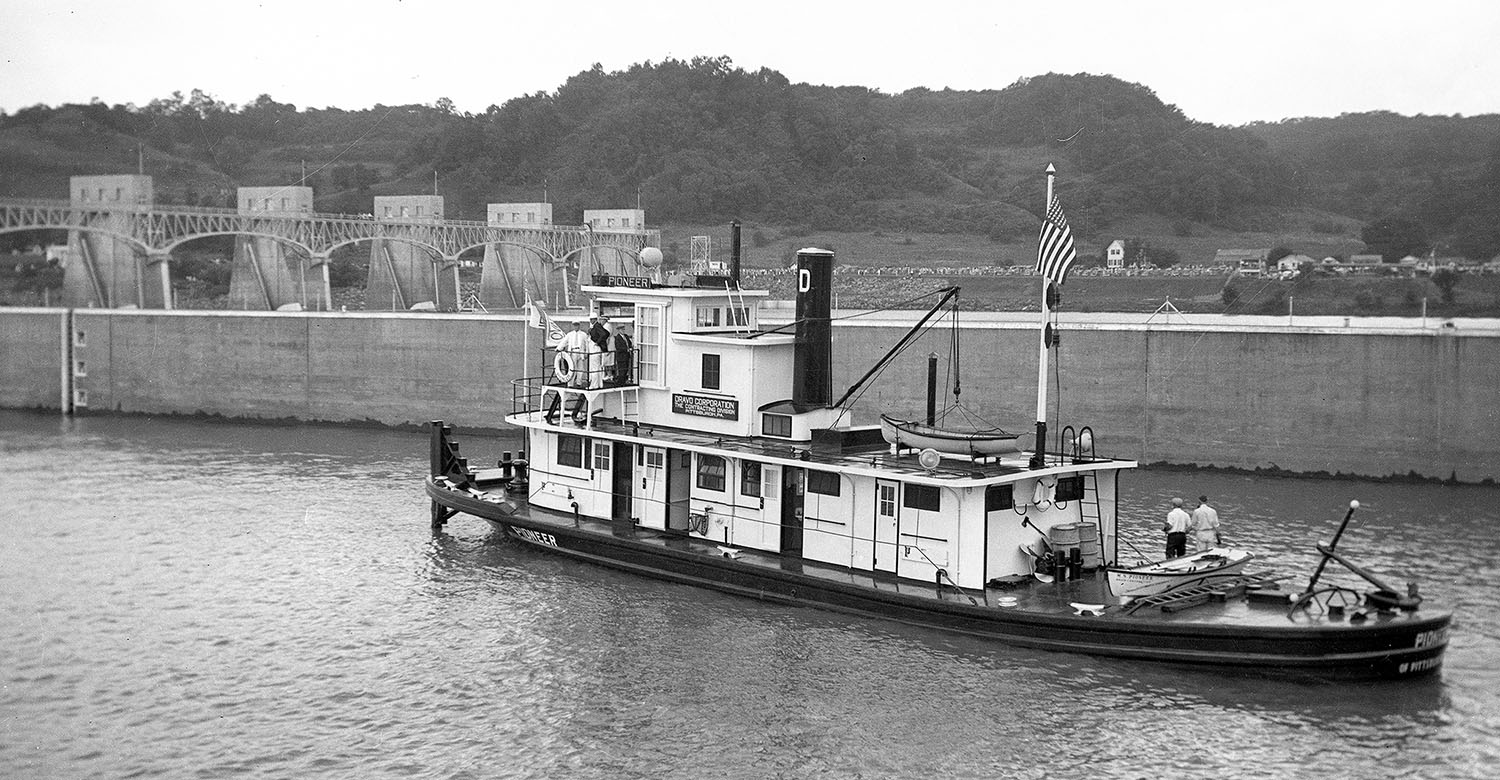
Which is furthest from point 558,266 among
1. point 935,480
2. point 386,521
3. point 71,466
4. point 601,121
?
point 935,480

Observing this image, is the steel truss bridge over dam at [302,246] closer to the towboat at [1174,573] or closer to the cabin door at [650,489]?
the cabin door at [650,489]

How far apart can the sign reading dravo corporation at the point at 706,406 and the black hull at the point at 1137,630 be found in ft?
9.25

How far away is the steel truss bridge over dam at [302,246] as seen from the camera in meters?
56.6

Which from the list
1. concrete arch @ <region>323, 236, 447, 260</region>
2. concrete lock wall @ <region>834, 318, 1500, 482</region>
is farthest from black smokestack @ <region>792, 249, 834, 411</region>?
concrete arch @ <region>323, 236, 447, 260</region>

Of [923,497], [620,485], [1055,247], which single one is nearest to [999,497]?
[923,497]

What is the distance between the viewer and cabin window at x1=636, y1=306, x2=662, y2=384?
24906mm

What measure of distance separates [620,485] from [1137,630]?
35.7 feet

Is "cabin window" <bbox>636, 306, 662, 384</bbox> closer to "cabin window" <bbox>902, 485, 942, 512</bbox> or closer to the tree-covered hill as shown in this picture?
"cabin window" <bbox>902, 485, 942, 512</bbox>

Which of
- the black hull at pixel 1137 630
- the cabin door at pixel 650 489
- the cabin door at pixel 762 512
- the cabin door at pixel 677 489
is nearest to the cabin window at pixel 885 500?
the black hull at pixel 1137 630

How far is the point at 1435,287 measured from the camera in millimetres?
54094

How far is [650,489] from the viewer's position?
2420cm

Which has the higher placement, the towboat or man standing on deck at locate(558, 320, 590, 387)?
man standing on deck at locate(558, 320, 590, 387)

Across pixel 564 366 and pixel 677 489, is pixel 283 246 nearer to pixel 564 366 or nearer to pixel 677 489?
pixel 564 366

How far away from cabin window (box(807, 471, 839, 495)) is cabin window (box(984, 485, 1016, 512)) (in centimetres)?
288
